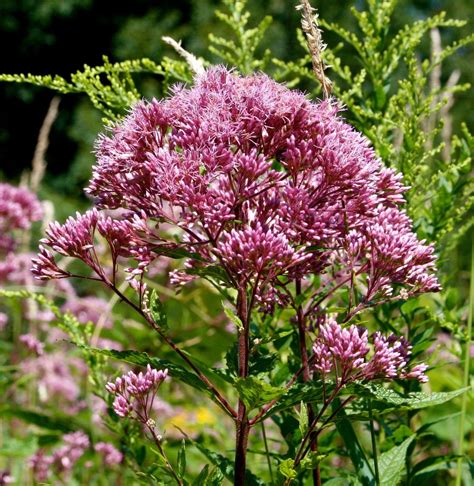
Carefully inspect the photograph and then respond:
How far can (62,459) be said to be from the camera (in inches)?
87.6

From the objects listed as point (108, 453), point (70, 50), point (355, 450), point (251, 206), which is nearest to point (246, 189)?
point (251, 206)

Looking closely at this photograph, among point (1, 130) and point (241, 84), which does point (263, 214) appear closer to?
point (241, 84)

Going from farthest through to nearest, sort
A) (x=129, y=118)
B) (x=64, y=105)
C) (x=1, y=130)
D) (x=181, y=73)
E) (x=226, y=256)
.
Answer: (x=64, y=105), (x=1, y=130), (x=181, y=73), (x=129, y=118), (x=226, y=256)

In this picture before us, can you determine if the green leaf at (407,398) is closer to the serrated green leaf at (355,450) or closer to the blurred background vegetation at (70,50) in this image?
the serrated green leaf at (355,450)

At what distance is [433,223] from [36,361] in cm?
192

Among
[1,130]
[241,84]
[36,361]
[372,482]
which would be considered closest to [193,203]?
[241,84]

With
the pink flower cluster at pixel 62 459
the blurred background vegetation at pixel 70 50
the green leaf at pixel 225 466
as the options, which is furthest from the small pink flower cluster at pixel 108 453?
the blurred background vegetation at pixel 70 50

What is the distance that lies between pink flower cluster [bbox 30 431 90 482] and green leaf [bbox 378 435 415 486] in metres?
1.20

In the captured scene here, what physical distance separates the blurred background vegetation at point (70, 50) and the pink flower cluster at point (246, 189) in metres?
10.7

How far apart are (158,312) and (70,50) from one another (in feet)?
43.2

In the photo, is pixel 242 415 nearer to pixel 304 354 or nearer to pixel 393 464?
pixel 304 354

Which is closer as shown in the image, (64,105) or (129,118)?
(129,118)

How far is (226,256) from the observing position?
1027 millimetres

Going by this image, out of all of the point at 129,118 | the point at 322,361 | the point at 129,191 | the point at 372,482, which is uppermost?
the point at 129,118
